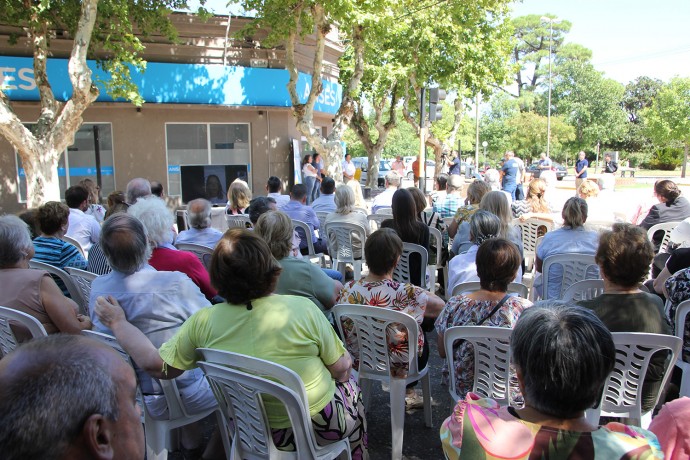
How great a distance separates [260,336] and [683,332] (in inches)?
101

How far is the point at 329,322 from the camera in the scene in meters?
3.13

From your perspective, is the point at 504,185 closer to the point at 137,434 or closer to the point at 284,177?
the point at 284,177

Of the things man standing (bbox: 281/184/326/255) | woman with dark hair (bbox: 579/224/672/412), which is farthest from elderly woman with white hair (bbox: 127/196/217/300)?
man standing (bbox: 281/184/326/255)

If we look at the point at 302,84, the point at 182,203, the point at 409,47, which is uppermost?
the point at 409,47

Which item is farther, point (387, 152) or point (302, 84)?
point (387, 152)

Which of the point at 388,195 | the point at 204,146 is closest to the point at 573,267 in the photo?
the point at 388,195

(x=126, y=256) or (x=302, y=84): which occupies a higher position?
(x=302, y=84)

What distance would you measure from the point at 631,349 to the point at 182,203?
13.3m

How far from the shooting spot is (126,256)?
122 inches

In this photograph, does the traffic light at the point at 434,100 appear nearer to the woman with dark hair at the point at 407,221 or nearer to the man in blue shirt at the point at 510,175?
the man in blue shirt at the point at 510,175

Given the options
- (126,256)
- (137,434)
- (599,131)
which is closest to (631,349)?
(137,434)

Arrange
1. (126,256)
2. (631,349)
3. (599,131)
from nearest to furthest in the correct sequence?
(631,349) < (126,256) < (599,131)

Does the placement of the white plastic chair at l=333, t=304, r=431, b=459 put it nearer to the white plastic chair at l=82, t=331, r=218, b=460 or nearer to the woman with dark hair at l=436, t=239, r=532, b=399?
the woman with dark hair at l=436, t=239, r=532, b=399

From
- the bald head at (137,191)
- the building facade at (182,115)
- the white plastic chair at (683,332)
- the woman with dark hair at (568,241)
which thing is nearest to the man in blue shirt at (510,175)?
the building facade at (182,115)
